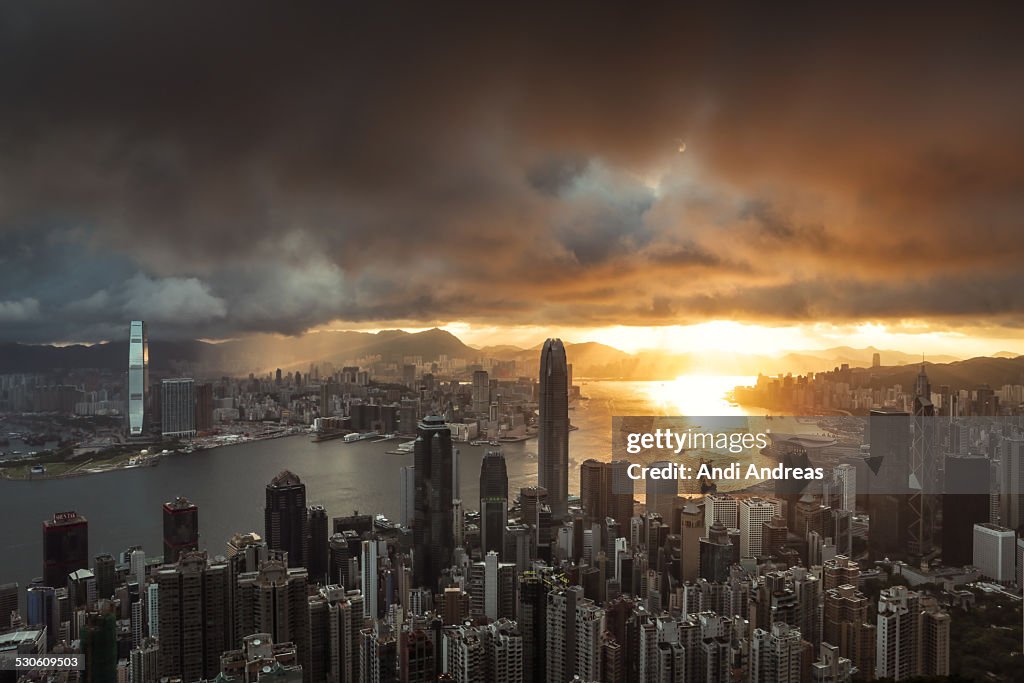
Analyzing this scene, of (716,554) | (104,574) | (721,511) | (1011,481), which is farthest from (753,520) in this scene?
(104,574)

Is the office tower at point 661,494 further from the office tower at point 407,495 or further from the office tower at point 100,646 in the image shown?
the office tower at point 100,646

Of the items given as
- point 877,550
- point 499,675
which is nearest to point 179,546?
point 499,675

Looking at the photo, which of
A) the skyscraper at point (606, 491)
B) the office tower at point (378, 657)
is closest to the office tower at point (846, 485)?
the skyscraper at point (606, 491)

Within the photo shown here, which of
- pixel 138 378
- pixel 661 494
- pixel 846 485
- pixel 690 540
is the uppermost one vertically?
pixel 138 378

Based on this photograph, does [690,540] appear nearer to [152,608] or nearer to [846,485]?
[846,485]

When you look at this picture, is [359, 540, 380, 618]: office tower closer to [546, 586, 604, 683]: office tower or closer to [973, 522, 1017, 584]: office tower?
[546, 586, 604, 683]: office tower

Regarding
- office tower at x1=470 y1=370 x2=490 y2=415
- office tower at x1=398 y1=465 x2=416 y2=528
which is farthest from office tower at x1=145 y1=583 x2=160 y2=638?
office tower at x1=470 y1=370 x2=490 y2=415
